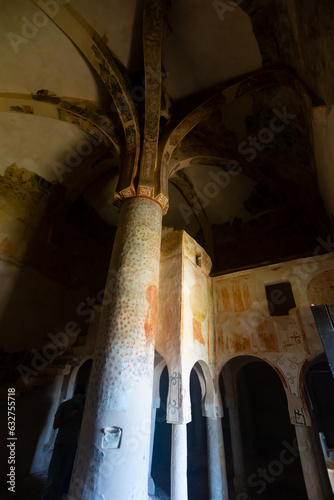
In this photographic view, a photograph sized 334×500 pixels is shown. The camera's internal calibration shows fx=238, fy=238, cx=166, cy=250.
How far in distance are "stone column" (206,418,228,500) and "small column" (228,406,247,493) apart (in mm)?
1031

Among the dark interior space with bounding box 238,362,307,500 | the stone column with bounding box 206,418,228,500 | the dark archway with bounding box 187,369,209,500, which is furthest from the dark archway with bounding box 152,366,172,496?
the dark interior space with bounding box 238,362,307,500

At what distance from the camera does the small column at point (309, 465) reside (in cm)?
432

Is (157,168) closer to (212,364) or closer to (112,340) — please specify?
(112,340)

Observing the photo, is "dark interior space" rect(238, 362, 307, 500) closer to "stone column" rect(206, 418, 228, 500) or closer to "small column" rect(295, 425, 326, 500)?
"stone column" rect(206, 418, 228, 500)

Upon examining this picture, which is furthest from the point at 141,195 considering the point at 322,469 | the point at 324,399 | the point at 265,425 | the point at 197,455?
the point at 265,425

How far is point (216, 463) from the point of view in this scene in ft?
17.5

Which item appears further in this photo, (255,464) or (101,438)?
(255,464)

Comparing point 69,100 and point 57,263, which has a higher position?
point 69,100

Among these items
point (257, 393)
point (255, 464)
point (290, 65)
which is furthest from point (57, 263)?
point (257, 393)

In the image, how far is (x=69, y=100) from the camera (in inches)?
257

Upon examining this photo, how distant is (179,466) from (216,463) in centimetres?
172

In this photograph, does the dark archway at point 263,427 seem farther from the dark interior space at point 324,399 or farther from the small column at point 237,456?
the dark interior space at point 324,399

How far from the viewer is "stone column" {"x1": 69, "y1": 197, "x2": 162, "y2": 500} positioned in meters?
2.97

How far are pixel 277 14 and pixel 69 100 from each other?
5.25 m
